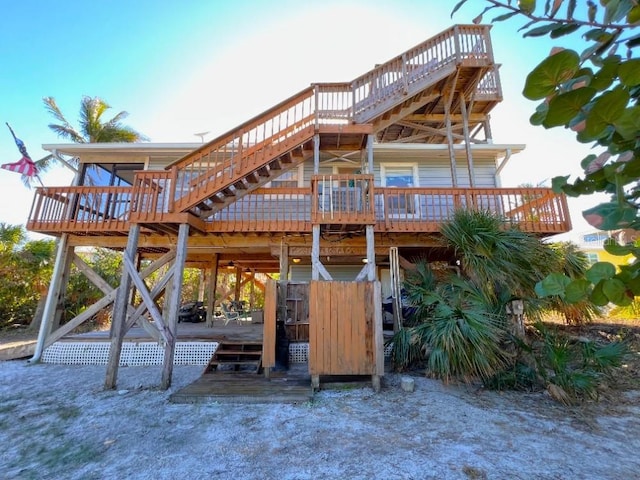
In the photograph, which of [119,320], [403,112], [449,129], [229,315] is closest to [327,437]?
[119,320]

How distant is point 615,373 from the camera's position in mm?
5027

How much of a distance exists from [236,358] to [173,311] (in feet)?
6.00

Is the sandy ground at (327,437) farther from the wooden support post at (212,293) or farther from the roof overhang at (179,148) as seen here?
the roof overhang at (179,148)

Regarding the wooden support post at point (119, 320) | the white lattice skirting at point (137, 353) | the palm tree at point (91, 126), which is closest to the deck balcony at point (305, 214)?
the wooden support post at point (119, 320)

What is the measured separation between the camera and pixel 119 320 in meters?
5.47

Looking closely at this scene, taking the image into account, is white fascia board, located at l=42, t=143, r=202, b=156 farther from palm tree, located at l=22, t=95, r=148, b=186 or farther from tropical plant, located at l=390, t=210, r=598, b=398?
palm tree, located at l=22, t=95, r=148, b=186

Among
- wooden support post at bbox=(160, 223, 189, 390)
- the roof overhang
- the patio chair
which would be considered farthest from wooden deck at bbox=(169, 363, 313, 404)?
the roof overhang

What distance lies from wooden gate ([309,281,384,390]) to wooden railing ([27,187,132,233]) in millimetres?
5251

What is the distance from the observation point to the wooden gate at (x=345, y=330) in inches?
194

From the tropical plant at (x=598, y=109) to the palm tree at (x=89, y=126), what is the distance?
19.8m

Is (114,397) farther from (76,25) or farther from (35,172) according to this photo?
(76,25)

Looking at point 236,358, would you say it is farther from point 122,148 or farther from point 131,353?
point 122,148

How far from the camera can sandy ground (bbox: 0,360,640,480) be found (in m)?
2.82

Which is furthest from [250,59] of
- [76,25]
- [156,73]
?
[76,25]
